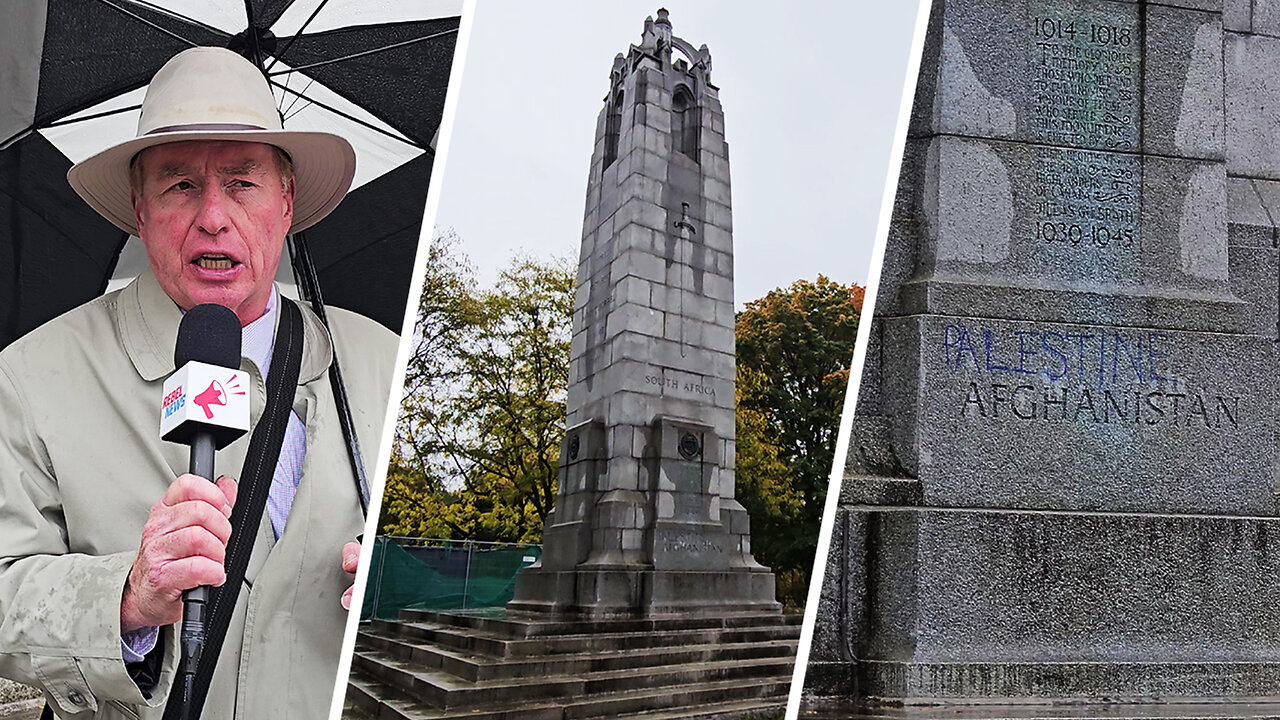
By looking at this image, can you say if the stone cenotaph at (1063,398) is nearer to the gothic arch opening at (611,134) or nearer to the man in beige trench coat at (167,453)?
the man in beige trench coat at (167,453)

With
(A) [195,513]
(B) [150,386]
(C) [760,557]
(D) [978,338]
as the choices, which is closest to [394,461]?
(D) [978,338]

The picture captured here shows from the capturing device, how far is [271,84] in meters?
2.64

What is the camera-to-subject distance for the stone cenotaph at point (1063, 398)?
4.57 metres

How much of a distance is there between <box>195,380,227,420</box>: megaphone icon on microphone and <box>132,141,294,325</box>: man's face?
484mm

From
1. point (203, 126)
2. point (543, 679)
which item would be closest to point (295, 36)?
point (203, 126)

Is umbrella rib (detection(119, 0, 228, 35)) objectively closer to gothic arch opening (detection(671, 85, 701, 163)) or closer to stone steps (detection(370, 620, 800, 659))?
stone steps (detection(370, 620, 800, 659))

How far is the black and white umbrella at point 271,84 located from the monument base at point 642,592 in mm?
4872

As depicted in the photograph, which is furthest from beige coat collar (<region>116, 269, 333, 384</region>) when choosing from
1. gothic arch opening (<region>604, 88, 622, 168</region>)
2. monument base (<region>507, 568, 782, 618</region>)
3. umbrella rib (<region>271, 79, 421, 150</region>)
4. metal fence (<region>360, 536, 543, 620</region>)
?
gothic arch opening (<region>604, 88, 622, 168</region>)

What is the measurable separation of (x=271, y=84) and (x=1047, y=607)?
3.86 metres

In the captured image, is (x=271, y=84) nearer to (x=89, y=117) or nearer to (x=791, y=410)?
(x=89, y=117)

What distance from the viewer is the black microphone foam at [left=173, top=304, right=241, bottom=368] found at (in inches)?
79.0

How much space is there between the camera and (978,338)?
4855 mm

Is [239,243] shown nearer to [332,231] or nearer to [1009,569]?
[332,231]

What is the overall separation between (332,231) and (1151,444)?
4047mm
